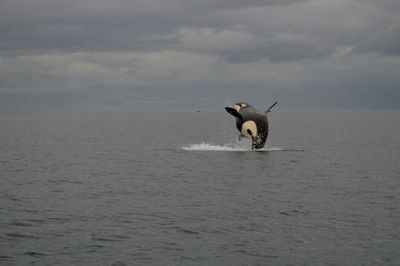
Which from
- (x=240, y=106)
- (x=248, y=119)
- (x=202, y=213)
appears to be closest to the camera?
(x=202, y=213)

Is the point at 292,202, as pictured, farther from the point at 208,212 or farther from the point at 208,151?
the point at 208,151

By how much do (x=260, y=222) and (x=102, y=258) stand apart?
1007cm

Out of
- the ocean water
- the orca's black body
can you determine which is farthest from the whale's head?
the ocean water

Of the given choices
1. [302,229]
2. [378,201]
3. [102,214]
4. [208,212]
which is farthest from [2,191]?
[378,201]

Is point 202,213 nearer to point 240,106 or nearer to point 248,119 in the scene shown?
point 248,119

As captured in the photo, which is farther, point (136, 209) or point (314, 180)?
point (314, 180)

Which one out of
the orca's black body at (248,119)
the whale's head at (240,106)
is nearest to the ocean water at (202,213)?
the orca's black body at (248,119)

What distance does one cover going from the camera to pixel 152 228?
98.9ft

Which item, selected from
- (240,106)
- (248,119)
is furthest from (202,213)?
(240,106)

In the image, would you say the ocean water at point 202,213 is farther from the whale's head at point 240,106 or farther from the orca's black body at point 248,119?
the whale's head at point 240,106

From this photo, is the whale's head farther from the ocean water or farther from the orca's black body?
the ocean water

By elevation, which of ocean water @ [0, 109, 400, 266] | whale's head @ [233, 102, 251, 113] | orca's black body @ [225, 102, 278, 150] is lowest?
ocean water @ [0, 109, 400, 266]

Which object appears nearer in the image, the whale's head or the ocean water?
the ocean water

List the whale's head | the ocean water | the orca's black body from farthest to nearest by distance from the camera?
1. the whale's head
2. the orca's black body
3. the ocean water
